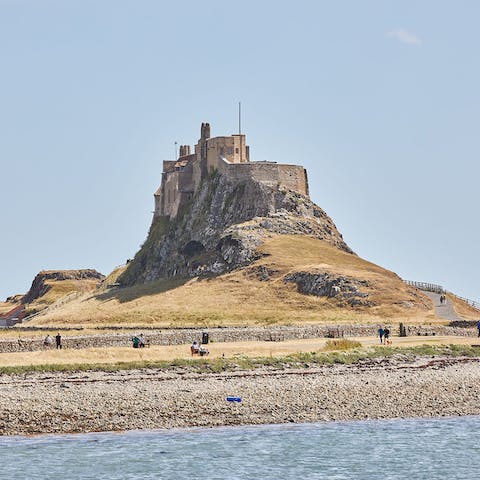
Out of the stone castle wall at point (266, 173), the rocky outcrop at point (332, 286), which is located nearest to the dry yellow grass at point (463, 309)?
the rocky outcrop at point (332, 286)

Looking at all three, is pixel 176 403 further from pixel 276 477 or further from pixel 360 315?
pixel 360 315

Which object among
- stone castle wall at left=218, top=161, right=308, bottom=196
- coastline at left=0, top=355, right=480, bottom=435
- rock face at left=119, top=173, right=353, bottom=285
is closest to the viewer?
coastline at left=0, top=355, right=480, bottom=435

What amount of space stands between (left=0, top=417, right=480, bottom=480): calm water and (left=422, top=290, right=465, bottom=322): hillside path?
67490 mm

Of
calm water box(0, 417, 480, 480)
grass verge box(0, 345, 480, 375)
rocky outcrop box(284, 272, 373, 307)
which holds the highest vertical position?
rocky outcrop box(284, 272, 373, 307)

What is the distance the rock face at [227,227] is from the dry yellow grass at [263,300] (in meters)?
2.54

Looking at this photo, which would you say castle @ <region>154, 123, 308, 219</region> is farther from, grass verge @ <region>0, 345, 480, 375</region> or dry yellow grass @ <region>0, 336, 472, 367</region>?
grass verge @ <region>0, 345, 480, 375</region>

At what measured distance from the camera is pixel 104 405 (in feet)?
161

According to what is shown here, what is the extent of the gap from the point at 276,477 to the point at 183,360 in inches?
1040

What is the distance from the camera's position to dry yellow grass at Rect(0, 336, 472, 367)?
6894 centimetres

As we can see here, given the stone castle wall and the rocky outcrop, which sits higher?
the stone castle wall

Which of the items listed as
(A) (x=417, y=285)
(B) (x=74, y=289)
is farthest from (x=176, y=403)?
(B) (x=74, y=289)

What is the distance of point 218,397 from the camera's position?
52.0 metres

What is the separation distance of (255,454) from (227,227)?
11005cm

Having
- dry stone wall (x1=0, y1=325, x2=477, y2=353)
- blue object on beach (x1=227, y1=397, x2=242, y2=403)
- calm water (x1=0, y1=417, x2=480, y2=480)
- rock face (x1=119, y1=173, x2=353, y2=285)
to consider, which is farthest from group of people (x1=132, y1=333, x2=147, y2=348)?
rock face (x1=119, y1=173, x2=353, y2=285)
